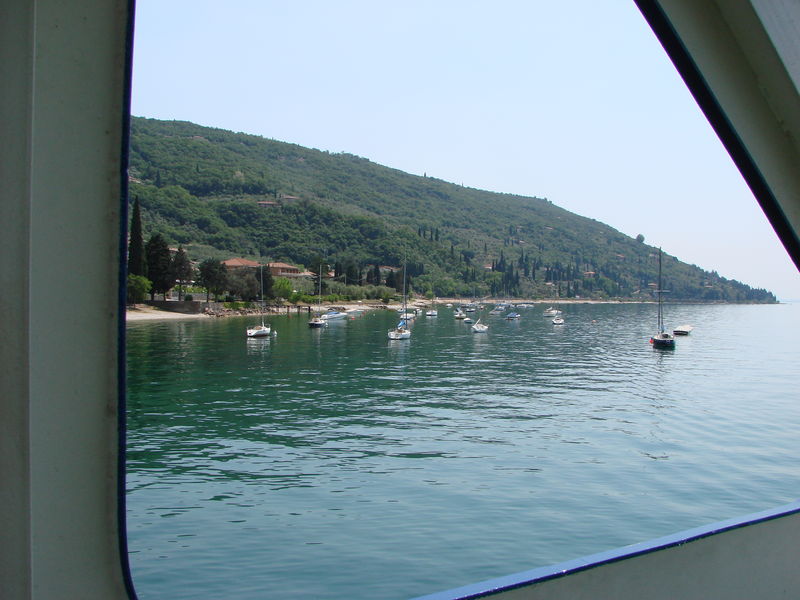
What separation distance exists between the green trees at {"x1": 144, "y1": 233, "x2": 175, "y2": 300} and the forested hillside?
17314 mm

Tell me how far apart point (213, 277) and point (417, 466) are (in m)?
53.9

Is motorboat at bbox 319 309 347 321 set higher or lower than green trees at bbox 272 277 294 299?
lower

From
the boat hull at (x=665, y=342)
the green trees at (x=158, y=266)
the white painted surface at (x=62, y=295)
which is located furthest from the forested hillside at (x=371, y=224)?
the white painted surface at (x=62, y=295)

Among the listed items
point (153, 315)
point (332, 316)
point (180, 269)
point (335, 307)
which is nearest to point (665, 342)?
point (332, 316)

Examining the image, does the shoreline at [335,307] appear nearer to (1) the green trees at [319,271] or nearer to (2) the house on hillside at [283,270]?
(1) the green trees at [319,271]

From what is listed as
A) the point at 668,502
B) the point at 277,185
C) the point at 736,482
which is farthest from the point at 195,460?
the point at 277,185

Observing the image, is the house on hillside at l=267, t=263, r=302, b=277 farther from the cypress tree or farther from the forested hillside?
the cypress tree

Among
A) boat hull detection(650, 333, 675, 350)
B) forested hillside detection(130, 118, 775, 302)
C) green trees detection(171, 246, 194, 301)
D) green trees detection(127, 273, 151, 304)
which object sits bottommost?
boat hull detection(650, 333, 675, 350)

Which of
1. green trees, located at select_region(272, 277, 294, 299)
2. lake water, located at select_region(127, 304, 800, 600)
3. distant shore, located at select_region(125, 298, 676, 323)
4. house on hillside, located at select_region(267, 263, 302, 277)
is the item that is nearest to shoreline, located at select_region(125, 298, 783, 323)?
distant shore, located at select_region(125, 298, 676, 323)

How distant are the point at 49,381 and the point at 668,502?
1273cm

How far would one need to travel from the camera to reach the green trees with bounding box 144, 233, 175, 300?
56.2 meters

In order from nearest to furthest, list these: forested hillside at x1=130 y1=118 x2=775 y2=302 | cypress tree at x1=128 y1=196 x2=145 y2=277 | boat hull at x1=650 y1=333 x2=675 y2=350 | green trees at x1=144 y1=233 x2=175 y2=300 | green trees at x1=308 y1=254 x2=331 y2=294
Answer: boat hull at x1=650 y1=333 x2=675 y2=350, cypress tree at x1=128 y1=196 x2=145 y2=277, green trees at x1=144 y1=233 x2=175 y2=300, green trees at x1=308 y1=254 x2=331 y2=294, forested hillside at x1=130 y1=118 x2=775 y2=302

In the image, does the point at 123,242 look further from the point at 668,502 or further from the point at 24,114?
the point at 668,502

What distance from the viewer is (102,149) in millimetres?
1371
